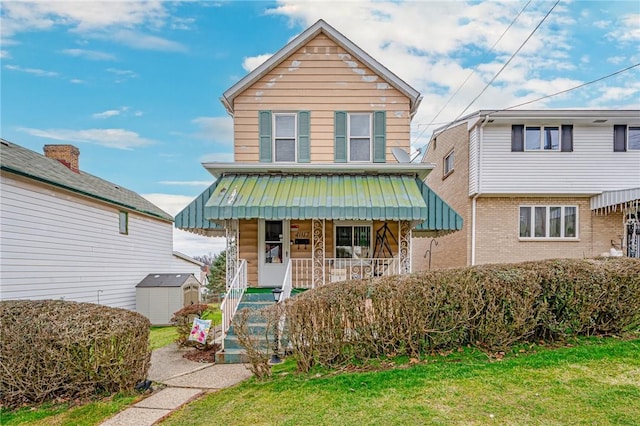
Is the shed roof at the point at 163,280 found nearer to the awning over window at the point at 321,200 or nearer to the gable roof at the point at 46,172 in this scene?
the gable roof at the point at 46,172

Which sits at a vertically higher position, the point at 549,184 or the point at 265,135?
the point at 265,135

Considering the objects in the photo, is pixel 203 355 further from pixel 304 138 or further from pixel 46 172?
pixel 46 172

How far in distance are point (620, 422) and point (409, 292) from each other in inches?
107

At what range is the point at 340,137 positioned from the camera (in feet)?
35.4

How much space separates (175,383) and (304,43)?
32.2 feet

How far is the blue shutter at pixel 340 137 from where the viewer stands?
1076cm

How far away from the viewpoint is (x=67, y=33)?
40.4 feet

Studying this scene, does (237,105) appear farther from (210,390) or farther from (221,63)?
(210,390)

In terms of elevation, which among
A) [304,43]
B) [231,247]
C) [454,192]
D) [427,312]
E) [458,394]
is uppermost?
[304,43]

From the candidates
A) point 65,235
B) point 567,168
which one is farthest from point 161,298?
point 567,168

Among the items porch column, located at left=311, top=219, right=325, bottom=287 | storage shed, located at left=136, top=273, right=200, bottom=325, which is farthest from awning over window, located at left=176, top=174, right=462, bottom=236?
storage shed, located at left=136, top=273, right=200, bottom=325

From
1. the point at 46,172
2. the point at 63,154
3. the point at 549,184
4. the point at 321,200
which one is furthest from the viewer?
the point at 63,154

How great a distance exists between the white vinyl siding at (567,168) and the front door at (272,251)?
28.0 ft

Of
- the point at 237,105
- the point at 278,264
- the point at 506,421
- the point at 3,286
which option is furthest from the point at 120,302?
the point at 506,421
